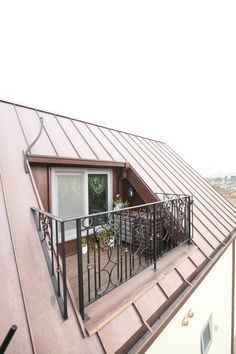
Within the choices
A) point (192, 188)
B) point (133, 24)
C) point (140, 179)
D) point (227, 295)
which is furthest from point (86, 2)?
point (227, 295)

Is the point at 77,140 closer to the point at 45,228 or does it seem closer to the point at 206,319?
the point at 45,228

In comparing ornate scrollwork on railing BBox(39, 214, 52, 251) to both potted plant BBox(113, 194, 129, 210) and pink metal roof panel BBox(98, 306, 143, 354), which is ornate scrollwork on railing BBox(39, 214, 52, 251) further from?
potted plant BBox(113, 194, 129, 210)

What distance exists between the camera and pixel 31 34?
7816mm

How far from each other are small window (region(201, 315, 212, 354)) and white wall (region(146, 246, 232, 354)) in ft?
0.63

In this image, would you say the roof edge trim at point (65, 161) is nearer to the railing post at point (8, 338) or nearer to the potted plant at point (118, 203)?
the potted plant at point (118, 203)

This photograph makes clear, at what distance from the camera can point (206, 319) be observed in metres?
3.98

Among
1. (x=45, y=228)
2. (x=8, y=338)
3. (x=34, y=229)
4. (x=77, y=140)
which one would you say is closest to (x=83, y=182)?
(x=77, y=140)

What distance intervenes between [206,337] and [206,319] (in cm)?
51

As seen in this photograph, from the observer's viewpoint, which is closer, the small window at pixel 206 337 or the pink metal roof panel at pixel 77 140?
the small window at pixel 206 337

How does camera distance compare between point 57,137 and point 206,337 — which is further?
point 57,137

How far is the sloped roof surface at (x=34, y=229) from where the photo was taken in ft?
5.43

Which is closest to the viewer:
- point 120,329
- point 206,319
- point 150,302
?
point 120,329

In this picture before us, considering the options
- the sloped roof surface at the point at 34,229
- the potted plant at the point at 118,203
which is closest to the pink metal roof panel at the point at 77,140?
the sloped roof surface at the point at 34,229

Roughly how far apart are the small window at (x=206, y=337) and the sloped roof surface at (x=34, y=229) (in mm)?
1614
